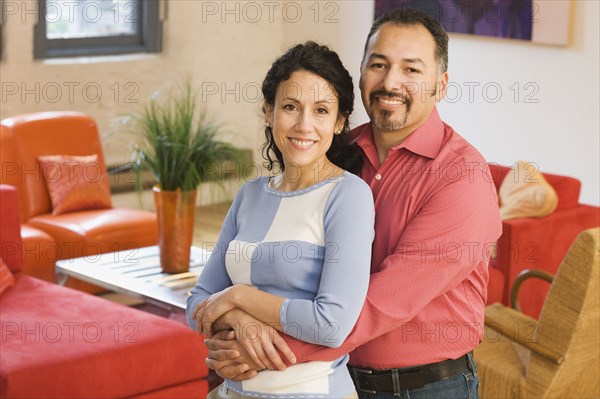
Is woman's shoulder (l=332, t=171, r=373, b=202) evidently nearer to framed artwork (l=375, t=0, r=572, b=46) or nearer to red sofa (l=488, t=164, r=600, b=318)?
red sofa (l=488, t=164, r=600, b=318)

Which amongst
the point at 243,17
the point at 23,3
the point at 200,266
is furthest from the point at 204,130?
the point at 243,17

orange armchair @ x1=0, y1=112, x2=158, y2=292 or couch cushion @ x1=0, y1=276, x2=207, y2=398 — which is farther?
orange armchair @ x1=0, y1=112, x2=158, y2=292

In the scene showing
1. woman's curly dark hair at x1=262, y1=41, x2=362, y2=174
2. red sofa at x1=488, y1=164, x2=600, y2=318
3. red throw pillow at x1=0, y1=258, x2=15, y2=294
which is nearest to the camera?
woman's curly dark hair at x1=262, y1=41, x2=362, y2=174

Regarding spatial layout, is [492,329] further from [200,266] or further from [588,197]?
[588,197]

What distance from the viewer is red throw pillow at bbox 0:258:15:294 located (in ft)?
13.8

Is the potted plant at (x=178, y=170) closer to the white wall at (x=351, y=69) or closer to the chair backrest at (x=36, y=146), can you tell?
the chair backrest at (x=36, y=146)

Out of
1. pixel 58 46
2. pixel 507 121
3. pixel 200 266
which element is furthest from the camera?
pixel 58 46

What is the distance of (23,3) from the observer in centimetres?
679

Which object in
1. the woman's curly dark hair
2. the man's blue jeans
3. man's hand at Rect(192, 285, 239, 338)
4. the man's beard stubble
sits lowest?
the man's blue jeans

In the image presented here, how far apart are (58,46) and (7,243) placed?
10.1ft


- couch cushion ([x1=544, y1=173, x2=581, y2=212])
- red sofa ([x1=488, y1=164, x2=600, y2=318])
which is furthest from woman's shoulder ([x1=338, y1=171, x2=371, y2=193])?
couch cushion ([x1=544, y1=173, x2=581, y2=212])

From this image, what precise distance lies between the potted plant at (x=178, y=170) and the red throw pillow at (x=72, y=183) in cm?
140

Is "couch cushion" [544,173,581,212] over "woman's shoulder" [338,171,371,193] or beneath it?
beneath

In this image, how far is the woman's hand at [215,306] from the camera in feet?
6.58
